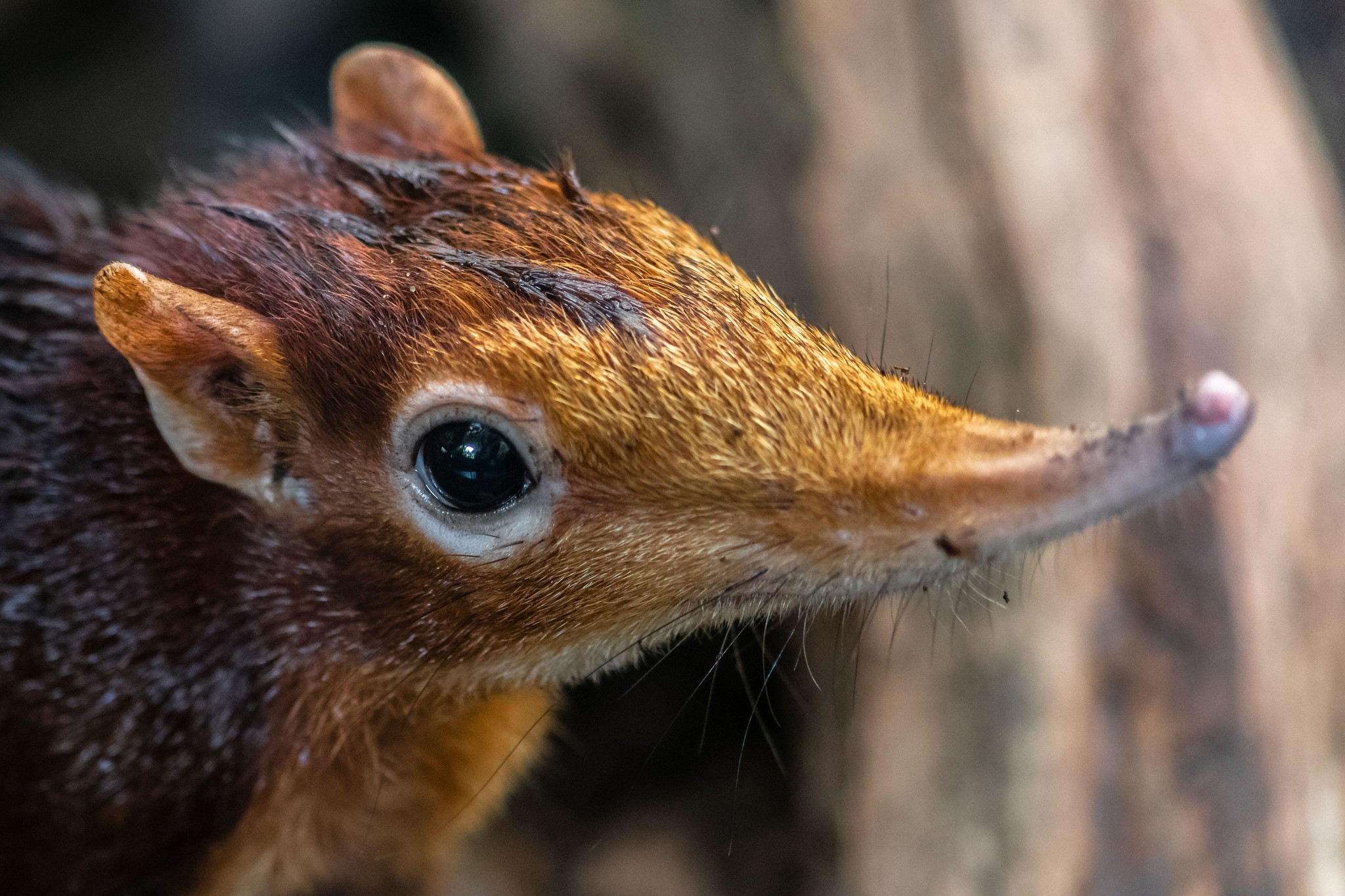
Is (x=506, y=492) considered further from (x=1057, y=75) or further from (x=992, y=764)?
(x=1057, y=75)

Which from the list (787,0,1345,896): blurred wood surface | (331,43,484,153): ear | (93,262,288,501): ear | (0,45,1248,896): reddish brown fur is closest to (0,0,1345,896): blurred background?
(787,0,1345,896): blurred wood surface


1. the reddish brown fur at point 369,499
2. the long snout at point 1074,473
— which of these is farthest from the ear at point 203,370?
the long snout at point 1074,473

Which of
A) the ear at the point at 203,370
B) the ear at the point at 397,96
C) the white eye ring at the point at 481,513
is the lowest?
the white eye ring at the point at 481,513

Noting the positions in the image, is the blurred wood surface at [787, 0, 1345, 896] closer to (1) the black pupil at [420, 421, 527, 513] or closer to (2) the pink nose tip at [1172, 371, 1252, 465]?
(2) the pink nose tip at [1172, 371, 1252, 465]

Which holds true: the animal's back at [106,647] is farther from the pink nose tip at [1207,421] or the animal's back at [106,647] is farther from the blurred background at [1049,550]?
the pink nose tip at [1207,421]

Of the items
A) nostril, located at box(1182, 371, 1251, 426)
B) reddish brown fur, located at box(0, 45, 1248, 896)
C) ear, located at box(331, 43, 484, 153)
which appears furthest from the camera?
ear, located at box(331, 43, 484, 153)

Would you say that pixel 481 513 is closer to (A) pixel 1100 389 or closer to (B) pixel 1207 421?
(B) pixel 1207 421
